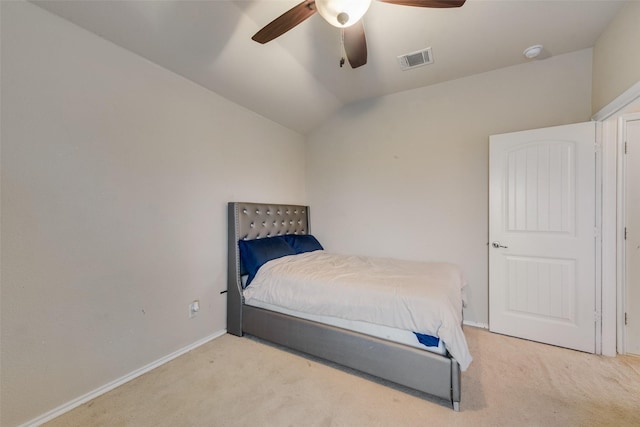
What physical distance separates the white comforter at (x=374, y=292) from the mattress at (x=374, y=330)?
0.06 meters

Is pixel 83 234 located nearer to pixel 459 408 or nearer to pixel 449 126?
pixel 459 408

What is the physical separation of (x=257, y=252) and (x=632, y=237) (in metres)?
3.36

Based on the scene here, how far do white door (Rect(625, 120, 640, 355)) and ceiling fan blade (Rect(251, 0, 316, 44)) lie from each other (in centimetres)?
284

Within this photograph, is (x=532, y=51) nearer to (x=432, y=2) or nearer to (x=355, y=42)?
(x=432, y=2)

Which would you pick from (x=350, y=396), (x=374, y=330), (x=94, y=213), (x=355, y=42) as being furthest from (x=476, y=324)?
(x=94, y=213)

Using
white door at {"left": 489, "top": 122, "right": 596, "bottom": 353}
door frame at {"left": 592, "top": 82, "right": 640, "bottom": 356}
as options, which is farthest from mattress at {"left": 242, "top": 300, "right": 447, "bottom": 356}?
door frame at {"left": 592, "top": 82, "right": 640, "bottom": 356}

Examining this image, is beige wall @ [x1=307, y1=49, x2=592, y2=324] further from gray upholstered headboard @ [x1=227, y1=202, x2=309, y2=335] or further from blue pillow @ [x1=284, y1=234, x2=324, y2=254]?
gray upholstered headboard @ [x1=227, y1=202, x2=309, y2=335]

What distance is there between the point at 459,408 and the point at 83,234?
2.69m

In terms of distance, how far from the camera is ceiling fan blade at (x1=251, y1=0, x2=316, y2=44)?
4.62 ft

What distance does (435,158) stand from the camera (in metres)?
2.95

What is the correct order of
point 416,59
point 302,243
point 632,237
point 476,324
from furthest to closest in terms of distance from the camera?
point 302,243 → point 476,324 → point 416,59 → point 632,237

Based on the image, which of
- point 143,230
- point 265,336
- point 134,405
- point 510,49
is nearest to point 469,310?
point 265,336

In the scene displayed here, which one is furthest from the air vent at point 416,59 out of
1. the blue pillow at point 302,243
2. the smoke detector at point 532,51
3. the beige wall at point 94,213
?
the blue pillow at point 302,243

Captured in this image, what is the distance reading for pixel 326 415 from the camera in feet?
5.00
